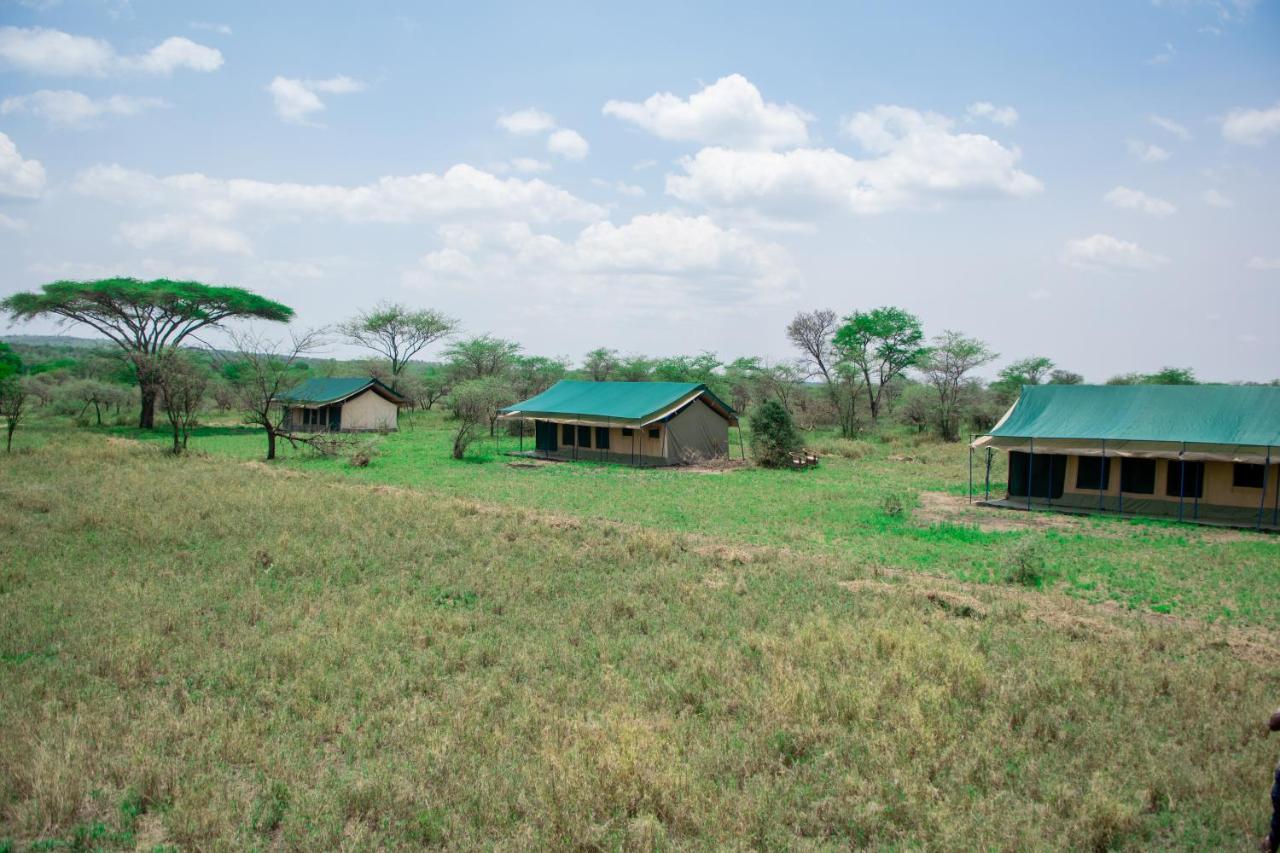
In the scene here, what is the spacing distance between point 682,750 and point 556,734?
3.47 ft

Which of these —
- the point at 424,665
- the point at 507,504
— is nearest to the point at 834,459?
the point at 507,504

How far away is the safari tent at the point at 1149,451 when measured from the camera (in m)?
18.9

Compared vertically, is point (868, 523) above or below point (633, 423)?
below

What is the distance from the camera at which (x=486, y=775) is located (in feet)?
18.3

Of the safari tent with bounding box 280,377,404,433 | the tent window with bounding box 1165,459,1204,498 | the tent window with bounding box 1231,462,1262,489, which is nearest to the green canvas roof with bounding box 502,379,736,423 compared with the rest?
the safari tent with bounding box 280,377,404,433

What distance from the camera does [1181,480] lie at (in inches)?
741

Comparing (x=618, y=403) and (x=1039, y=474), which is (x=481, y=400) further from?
(x=1039, y=474)

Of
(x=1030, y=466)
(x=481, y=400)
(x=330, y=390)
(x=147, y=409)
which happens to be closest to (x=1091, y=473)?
(x=1030, y=466)

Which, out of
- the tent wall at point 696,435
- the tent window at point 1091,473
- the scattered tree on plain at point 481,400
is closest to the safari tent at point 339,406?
the scattered tree on plain at point 481,400

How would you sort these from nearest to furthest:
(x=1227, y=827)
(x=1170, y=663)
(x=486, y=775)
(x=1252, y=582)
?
(x=1227, y=827), (x=486, y=775), (x=1170, y=663), (x=1252, y=582)

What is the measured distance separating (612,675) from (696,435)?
24274mm

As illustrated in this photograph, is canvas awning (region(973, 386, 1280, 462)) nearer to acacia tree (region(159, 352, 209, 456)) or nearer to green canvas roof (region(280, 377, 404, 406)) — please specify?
acacia tree (region(159, 352, 209, 456))

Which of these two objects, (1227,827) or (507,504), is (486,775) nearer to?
(1227,827)

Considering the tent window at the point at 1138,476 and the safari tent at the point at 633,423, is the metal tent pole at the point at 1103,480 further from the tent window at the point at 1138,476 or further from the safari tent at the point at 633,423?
the safari tent at the point at 633,423
